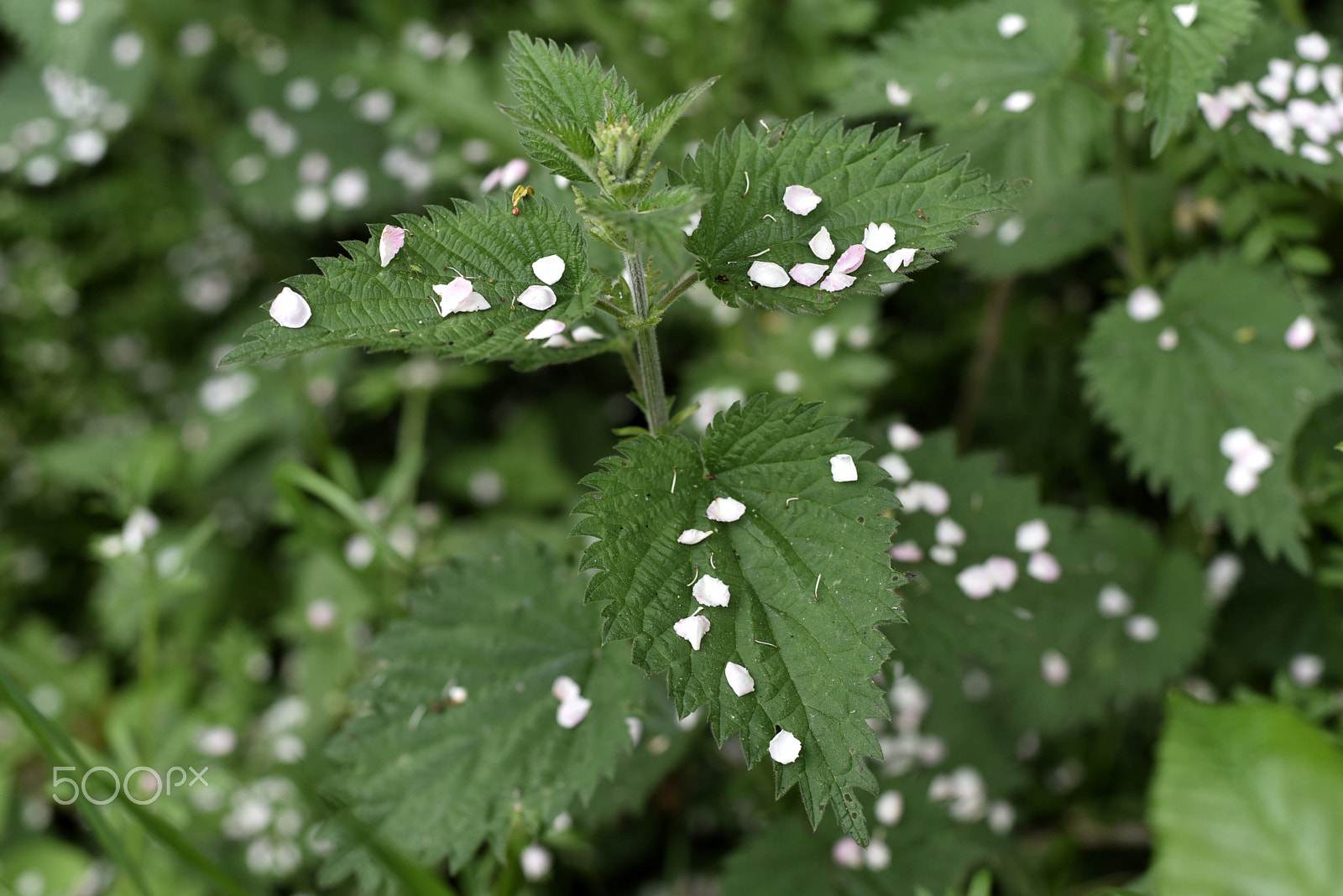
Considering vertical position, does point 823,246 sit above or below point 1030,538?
above

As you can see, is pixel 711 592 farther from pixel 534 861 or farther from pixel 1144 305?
pixel 1144 305

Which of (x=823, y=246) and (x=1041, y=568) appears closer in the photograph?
(x=823, y=246)

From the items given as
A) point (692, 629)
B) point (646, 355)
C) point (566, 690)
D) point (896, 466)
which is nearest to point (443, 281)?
point (646, 355)

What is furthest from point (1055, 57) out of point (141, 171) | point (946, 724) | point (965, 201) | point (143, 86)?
point (141, 171)

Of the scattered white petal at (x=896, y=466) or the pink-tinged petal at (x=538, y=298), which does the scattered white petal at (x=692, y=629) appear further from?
the scattered white petal at (x=896, y=466)

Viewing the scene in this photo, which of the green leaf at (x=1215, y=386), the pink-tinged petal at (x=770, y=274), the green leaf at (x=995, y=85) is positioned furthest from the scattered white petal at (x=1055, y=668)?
the pink-tinged petal at (x=770, y=274)

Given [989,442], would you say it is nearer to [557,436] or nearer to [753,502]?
[557,436]
